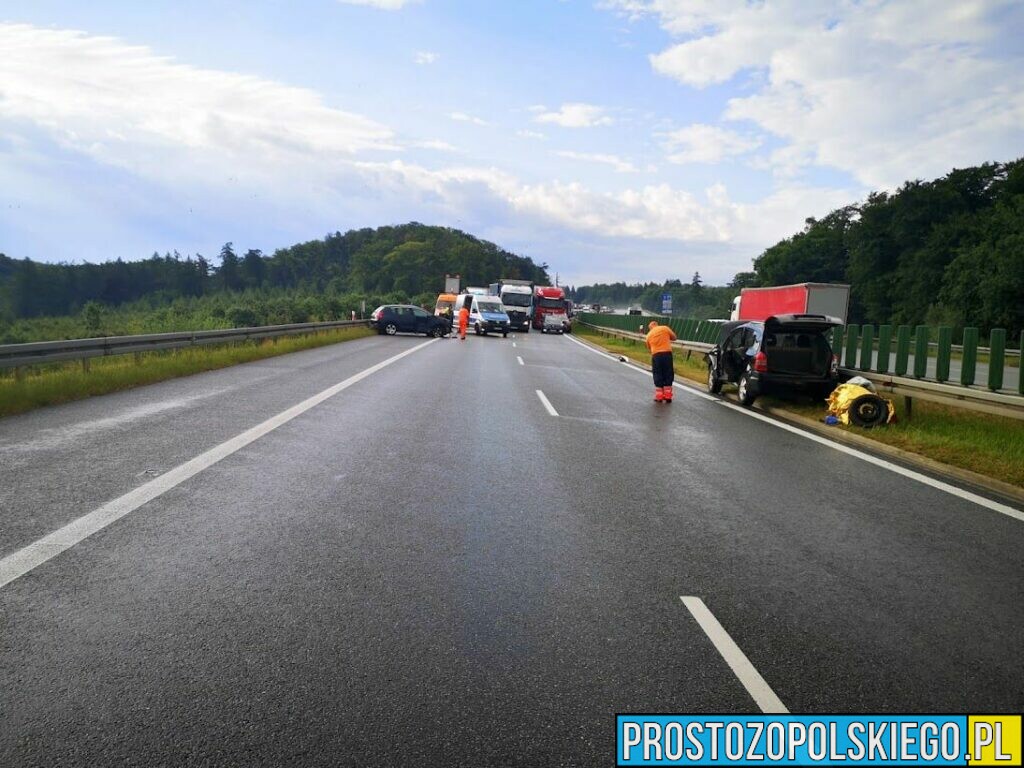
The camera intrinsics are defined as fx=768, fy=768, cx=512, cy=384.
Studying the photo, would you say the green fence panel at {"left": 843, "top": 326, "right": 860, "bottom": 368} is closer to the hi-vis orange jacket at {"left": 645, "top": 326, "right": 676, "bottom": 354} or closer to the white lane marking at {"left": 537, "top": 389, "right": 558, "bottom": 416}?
the hi-vis orange jacket at {"left": 645, "top": 326, "right": 676, "bottom": 354}

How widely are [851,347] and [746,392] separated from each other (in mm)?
2787

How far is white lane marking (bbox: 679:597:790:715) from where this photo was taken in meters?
3.25

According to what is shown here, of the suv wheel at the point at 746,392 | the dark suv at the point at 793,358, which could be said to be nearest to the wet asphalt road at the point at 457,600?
the dark suv at the point at 793,358

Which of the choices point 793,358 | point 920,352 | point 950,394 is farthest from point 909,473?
point 920,352

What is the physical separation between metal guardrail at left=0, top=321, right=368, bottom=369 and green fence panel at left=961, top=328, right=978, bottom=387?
14.4 metres

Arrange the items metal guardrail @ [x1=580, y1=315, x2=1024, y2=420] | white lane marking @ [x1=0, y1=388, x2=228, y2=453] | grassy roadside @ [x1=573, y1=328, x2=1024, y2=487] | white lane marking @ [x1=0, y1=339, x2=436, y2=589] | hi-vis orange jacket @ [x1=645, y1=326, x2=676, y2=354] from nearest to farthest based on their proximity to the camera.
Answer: white lane marking @ [x1=0, y1=339, x2=436, y2=589] → white lane marking @ [x1=0, y1=388, x2=228, y2=453] → grassy roadside @ [x1=573, y1=328, x2=1024, y2=487] → metal guardrail @ [x1=580, y1=315, x2=1024, y2=420] → hi-vis orange jacket @ [x1=645, y1=326, x2=676, y2=354]

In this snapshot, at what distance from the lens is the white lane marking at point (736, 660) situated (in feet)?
10.7

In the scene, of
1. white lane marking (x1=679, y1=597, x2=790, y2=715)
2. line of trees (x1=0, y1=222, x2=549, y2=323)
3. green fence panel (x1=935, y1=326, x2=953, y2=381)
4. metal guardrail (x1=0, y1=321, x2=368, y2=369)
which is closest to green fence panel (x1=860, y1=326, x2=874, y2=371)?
green fence panel (x1=935, y1=326, x2=953, y2=381)

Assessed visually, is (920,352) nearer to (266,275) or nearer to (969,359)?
(969,359)

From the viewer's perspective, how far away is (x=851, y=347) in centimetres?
1528

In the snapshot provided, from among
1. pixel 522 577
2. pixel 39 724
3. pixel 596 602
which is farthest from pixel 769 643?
pixel 39 724

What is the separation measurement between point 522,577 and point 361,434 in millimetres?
5272

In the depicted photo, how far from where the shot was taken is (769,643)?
12.6 feet

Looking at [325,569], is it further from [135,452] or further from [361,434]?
[361,434]
